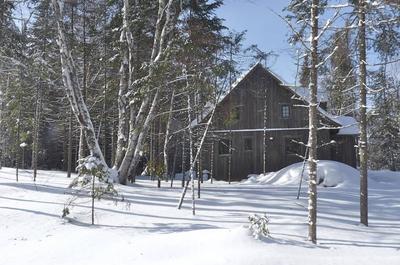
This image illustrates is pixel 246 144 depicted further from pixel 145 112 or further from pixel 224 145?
pixel 145 112

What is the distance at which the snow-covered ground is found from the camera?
26.4 ft

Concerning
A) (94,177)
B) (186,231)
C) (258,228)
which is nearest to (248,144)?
(94,177)

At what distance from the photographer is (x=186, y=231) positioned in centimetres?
1083

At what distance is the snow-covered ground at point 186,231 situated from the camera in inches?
316

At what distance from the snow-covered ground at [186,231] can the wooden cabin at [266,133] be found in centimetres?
1309

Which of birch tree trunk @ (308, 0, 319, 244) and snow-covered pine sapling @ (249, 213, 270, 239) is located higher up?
birch tree trunk @ (308, 0, 319, 244)

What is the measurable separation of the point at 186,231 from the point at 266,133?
22.9 metres

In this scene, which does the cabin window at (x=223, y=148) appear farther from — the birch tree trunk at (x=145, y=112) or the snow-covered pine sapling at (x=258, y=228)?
the snow-covered pine sapling at (x=258, y=228)

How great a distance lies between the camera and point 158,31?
1981cm

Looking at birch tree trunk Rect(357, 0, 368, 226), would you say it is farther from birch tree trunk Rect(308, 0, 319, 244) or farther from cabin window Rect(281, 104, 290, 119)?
cabin window Rect(281, 104, 290, 119)

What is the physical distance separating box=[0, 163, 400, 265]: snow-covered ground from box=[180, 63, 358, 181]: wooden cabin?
516 inches

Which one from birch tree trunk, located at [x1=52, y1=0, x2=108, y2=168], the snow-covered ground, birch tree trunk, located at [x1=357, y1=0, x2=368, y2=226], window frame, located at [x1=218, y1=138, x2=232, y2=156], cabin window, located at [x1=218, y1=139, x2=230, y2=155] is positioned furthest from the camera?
cabin window, located at [x1=218, y1=139, x2=230, y2=155]

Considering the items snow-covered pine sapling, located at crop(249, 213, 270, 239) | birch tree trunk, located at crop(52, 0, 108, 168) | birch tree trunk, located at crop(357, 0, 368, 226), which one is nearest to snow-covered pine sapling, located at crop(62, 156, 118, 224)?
snow-covered pine sapling, located at crop(249, 213, 270, 239)

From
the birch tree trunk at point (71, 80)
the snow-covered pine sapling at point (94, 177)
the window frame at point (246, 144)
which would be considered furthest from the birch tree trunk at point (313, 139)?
the window frame at point (246, 144)
